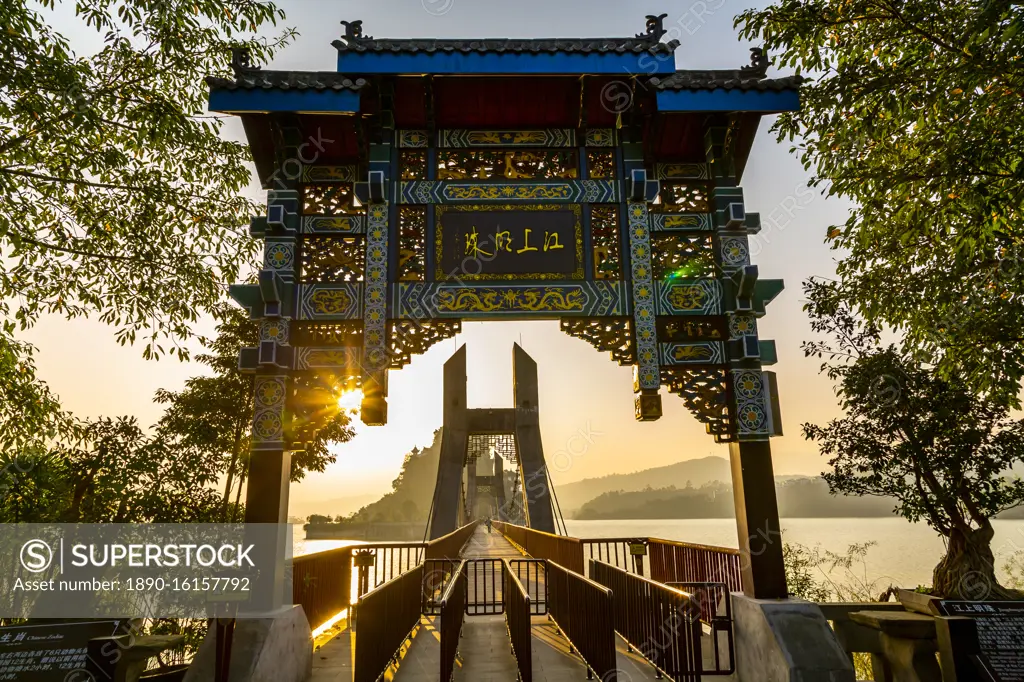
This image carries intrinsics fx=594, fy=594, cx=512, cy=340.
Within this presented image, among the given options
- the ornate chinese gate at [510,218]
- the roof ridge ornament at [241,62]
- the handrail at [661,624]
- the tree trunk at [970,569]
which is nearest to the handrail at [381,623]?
the ornate chinese gate at [510,218]

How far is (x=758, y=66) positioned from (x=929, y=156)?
190 centimetres

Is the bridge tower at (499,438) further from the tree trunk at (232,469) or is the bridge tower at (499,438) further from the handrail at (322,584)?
the handrail at (322,584)

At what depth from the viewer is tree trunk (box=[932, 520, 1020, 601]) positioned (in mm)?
9023

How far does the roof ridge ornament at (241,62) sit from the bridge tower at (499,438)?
53.9 feet

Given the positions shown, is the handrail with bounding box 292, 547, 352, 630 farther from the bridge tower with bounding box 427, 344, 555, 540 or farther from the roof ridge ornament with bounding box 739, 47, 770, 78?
the bridge tower with bounding box 427, 344, 555, 540

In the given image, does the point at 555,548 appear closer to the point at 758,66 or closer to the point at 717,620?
the point at 717,620

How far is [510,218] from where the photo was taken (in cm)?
626

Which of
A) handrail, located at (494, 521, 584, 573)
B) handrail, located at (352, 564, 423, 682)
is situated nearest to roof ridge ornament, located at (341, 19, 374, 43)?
Result: handrail, located at (352, 564, 423, 682)

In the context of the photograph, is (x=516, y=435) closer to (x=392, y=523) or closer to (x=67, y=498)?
(x=67, y=498)

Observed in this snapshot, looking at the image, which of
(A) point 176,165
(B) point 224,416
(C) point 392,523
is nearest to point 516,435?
(B) point 224,416

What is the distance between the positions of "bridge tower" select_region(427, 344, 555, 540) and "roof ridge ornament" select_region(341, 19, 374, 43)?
1643cm

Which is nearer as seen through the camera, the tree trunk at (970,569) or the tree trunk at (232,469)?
the tree trunk at (970,569)

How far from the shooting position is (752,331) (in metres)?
5.93

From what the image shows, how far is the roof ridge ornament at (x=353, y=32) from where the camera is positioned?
20.3 feet
